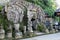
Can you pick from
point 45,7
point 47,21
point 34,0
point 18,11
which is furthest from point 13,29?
point 45,7

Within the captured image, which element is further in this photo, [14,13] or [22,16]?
[22,16]

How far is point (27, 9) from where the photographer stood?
12.7 m

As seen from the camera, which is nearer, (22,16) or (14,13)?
(14,13)

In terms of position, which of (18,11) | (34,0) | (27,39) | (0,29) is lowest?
(27,39)

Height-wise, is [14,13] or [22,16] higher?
[14,13]

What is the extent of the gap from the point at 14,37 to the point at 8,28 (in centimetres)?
68

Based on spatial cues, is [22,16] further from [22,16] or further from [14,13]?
[14,13]

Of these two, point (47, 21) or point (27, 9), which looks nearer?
point (27, 9)

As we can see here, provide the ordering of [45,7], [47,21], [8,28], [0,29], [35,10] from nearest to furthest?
[0,29]
[8,28]
[35,10]
[47,21]
[45,7]

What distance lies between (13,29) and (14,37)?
80 centimetres

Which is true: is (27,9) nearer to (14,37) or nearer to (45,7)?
(14,37)

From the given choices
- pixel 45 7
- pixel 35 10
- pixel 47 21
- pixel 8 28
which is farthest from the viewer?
pixel 45 7

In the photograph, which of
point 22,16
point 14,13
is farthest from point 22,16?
point 14,13

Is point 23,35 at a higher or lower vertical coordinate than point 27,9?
lower
